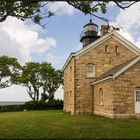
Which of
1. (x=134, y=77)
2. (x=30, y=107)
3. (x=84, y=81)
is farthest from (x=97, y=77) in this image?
(x=30, y=107)

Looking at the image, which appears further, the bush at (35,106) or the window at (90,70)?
the bush at (35,106)

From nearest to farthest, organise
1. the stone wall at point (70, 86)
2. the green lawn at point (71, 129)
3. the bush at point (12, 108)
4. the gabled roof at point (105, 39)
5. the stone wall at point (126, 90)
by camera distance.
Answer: the green lawn at point (71, 129), the stone wall at point (126, 90), the gabled roof at point (105, 39), the stone wall at point (70, 86), the bush at point (12, 108)

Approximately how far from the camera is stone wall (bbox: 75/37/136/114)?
104 ft

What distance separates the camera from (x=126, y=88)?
83.7 ft

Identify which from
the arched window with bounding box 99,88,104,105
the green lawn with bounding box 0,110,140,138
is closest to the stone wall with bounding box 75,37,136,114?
the arched window with bounding box 99,88,104,105

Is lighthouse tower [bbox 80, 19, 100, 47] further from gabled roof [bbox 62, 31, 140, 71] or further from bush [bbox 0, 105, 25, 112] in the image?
bush [bbox 0, 105, 25, 112]

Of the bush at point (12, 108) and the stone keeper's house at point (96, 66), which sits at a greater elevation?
the stone keeper's house at point (96, 66)

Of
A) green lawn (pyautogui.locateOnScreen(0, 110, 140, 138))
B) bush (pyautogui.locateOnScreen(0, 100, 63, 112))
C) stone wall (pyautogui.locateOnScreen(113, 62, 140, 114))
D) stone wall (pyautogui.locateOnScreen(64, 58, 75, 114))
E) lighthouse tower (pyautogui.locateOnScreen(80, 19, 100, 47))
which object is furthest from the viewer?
bush (pyautogui.locateOnScreen(0, 100, 63, 112))

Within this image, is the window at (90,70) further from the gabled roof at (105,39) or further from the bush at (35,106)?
the bush at (35,106)

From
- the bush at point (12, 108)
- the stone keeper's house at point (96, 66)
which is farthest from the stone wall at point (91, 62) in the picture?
the bush at point (12, 108)

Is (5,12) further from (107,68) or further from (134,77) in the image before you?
(107,68)

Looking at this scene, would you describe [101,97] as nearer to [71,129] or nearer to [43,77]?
[71,129]

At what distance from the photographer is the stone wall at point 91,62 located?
31812mm

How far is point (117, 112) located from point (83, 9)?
16.0m
